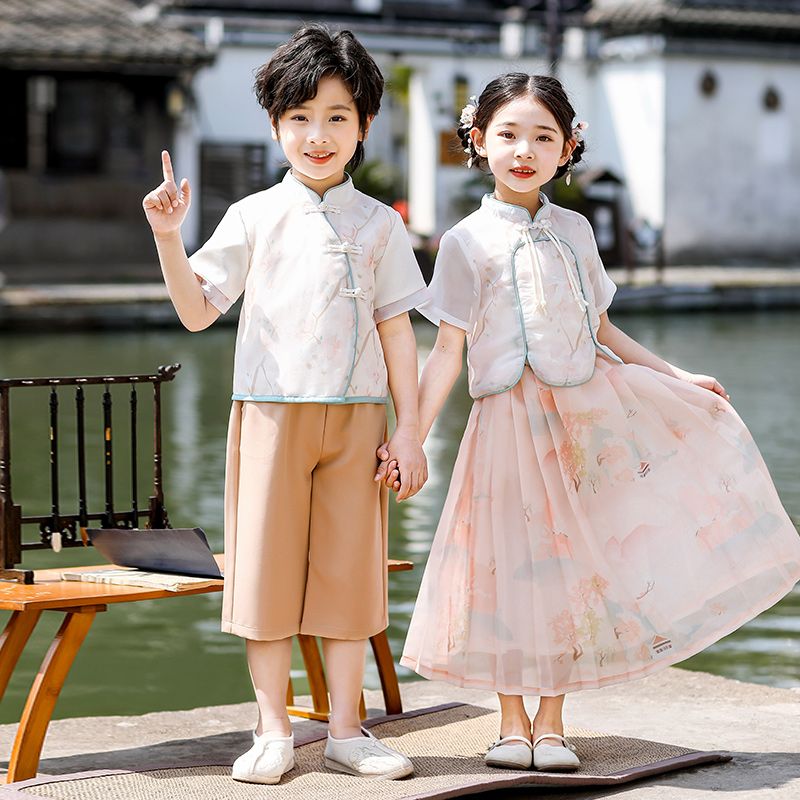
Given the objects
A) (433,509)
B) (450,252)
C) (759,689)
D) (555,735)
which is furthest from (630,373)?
(433,509)

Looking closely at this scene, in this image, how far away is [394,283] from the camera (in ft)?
11.8

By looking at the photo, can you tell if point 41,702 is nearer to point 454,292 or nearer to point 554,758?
point 554,758

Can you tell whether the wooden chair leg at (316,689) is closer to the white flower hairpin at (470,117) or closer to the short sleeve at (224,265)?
the short sleeve at (224,265)

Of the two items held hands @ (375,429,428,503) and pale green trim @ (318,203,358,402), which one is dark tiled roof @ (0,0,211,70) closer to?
pale green trim @ (318,203,358,402)

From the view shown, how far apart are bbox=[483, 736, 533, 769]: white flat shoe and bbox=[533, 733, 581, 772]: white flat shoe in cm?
2

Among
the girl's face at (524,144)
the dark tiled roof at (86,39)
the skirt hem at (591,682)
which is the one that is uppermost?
the dark tiled roof at (86,39)

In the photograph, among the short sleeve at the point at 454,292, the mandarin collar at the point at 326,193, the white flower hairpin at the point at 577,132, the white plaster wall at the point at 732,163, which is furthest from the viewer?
the white plaster wall at the point at 732,163

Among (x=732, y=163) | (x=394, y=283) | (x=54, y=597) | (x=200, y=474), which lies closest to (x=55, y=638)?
(x=54, y=597)

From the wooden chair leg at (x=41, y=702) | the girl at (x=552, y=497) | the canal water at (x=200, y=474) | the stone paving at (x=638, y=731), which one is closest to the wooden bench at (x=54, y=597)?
the wooden chair leg at (x=41, y=702)

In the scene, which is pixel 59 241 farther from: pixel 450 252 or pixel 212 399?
pixel 450 252

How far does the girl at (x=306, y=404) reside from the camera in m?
3.44

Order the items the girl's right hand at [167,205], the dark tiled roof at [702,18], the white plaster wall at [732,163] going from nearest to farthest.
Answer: the girl's right hand at [167,205], the dark tiled roof at [702,18], the white plaster wall at [732,163]

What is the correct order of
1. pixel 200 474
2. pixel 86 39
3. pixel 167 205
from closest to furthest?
pixel 167 205 < pixel 200 474 < pixel 86 39

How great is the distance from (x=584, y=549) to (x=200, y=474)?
5.88 meters
